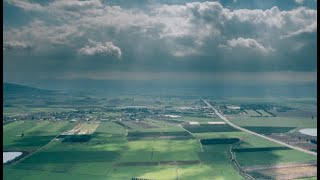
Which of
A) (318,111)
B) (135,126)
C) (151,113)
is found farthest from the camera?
(151,113)

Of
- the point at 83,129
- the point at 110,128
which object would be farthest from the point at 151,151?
the point at 83,129

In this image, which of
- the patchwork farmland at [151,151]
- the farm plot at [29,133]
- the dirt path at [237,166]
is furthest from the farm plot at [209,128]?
the farm plot at [29,133]

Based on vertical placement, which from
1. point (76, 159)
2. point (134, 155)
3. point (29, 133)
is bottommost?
point (76, 159)

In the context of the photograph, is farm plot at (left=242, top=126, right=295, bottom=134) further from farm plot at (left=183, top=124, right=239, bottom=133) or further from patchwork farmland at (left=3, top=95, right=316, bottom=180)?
farm plot at (left=183, top=124, right=239, bottom=133)

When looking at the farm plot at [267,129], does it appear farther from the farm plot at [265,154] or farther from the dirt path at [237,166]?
the dirt path at [237,166]

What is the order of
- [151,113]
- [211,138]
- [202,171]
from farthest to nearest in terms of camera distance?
[151,113] < [211,138] < [202,171]

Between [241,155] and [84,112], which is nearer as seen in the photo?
[241,155]

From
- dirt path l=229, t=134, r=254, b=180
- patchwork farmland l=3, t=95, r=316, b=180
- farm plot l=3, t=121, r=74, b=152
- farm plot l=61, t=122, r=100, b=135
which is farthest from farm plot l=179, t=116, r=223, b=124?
farm plot l=3, t=121, r=74, b=152

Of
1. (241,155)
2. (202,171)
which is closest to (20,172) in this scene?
(202,171)

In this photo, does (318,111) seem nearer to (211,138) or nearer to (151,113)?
(211,138)

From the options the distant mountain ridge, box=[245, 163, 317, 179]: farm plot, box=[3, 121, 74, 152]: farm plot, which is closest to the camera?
box=[245, 163, 317, 179]: farm plot

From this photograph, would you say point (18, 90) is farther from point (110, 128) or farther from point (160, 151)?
point (160, 151)
